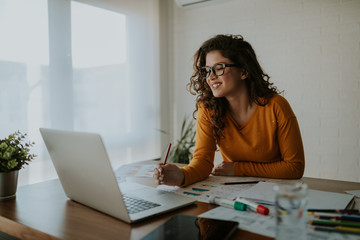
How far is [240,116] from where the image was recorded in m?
1.67

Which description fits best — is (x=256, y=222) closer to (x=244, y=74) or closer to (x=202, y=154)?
(x=202, y=154)

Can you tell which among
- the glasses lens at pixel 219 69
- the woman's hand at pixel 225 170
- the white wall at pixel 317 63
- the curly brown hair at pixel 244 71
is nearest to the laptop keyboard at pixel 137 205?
the woman's hand at pixel 225 170

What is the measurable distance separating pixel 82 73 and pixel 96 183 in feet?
7.62

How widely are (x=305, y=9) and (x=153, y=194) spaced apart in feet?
8.91

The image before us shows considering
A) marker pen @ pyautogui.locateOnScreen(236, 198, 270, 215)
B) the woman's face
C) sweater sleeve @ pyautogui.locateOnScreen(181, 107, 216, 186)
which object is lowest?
marker pen @ pyautogui.locateOnScreen(236, 198, 270, 215)

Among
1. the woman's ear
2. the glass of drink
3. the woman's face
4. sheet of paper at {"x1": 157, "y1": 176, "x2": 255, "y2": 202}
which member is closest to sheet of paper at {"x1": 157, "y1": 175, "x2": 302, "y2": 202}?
sheet of paper at {"x1": 157, "y1": 176, "x2": 255, "y2": 202}

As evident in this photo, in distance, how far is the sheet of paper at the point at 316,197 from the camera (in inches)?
34.8

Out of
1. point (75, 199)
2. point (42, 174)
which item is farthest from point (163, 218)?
point (42, 174)

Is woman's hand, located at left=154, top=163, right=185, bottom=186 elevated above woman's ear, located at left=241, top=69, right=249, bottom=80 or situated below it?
below

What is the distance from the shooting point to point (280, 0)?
10.2 feet

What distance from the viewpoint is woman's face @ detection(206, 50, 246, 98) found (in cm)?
160

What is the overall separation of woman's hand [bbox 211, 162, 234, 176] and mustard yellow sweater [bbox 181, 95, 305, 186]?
0.06ft

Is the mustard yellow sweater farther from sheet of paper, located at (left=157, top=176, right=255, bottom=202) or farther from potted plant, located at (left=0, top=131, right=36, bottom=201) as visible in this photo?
potted plant, located at (left=0, top=131, right=36, bottom=201)

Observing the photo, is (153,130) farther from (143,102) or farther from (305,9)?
(305,9)
